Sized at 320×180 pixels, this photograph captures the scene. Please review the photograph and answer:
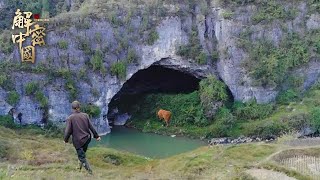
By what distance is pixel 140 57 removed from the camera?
101ft

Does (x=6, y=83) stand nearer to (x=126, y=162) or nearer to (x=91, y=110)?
(x=91, y=110)

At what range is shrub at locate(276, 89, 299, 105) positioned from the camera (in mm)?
29986

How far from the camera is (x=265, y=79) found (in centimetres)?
3014

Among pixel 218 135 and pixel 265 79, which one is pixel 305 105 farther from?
pixel 218 135

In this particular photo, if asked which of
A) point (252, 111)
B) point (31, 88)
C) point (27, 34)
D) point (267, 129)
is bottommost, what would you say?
point (267, 129)

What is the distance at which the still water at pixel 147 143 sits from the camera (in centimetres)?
2595

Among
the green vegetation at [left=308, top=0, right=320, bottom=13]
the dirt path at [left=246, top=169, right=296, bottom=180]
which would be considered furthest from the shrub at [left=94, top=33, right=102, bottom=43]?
the dirt path at [left=246, top=169, right=296, bottom=180]

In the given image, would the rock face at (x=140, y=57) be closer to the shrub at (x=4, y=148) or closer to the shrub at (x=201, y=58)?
the shrub at (x=201, y=58)

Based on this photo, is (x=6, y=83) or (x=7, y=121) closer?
(x=7, y=121)

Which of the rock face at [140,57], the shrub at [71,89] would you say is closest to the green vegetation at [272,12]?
the rock face at [140,57]

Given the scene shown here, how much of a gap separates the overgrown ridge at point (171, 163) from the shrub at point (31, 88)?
8.06 metres

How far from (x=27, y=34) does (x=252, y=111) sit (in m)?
12.9

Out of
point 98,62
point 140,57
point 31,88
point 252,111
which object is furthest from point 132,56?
point 252,111

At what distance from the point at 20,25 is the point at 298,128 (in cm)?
1537
